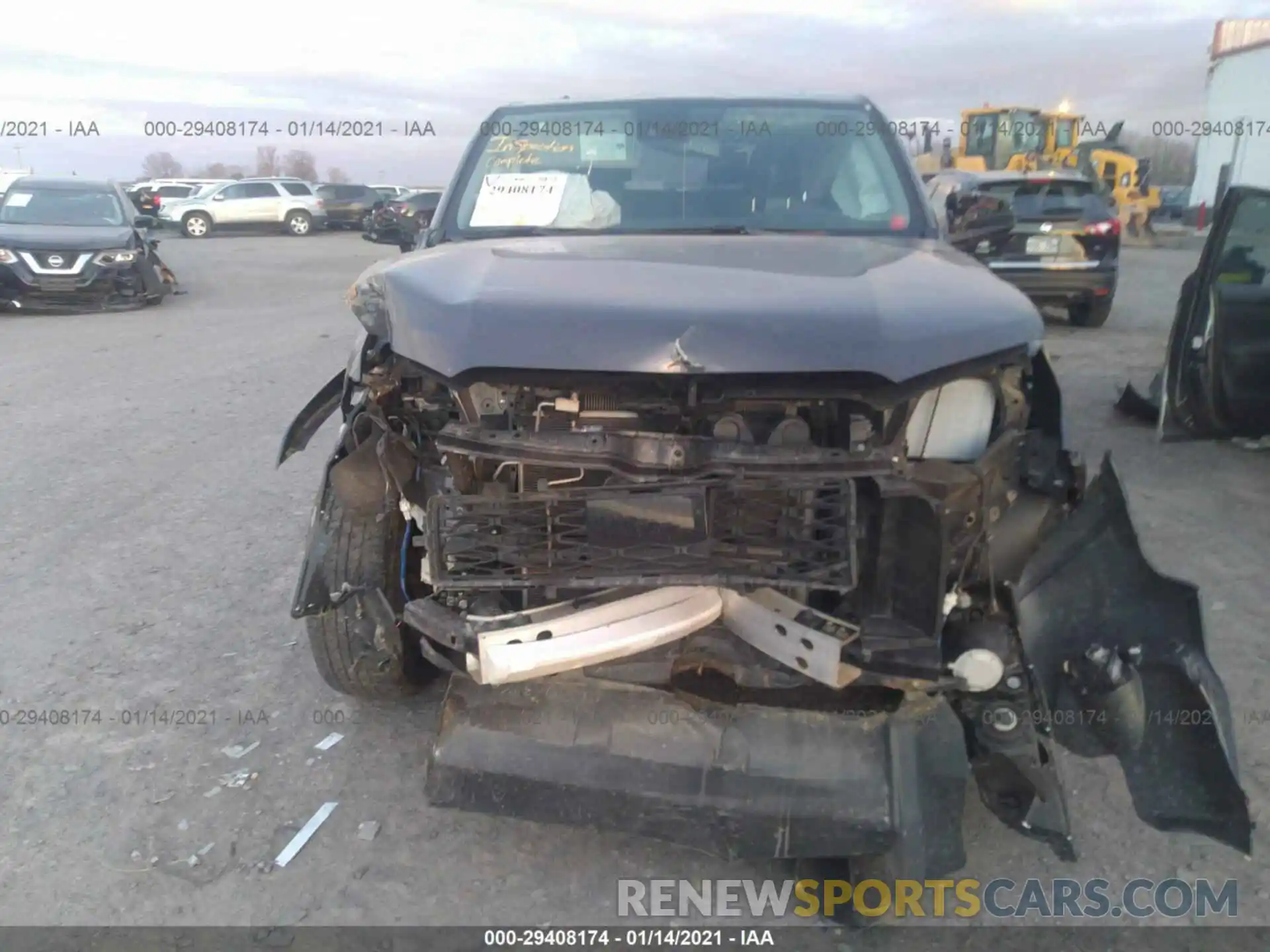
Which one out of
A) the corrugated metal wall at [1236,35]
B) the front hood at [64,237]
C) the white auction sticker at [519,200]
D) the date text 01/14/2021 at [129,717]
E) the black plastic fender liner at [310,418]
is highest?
the corrugated metal wall at [1236,35]

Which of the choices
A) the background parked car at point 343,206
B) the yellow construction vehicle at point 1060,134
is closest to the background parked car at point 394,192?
the background parked car at point 343,206

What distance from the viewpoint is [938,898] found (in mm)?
2537

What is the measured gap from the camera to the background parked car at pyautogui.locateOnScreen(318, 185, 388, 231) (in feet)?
95.2

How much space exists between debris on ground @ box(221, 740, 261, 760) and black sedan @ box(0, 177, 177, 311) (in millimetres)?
10596

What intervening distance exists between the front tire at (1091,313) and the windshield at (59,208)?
11.4 metres

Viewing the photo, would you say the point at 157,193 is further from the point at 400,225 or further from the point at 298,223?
the point at 400,225

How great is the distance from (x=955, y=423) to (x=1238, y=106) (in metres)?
24.9

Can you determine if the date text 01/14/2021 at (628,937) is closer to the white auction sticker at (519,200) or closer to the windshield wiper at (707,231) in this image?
the windshield wiper at (707,231)

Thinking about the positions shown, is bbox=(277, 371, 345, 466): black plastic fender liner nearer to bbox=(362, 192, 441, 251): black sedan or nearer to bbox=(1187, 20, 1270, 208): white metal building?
bbox=(362, 192, 441, 251): black sedan

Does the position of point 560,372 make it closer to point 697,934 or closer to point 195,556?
point 697,934

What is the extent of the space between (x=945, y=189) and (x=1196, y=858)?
10800 millimetres

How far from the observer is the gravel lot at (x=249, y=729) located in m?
2.56

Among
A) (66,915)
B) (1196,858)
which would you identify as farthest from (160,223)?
(1196,858)

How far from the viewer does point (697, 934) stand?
2459 millimetres
